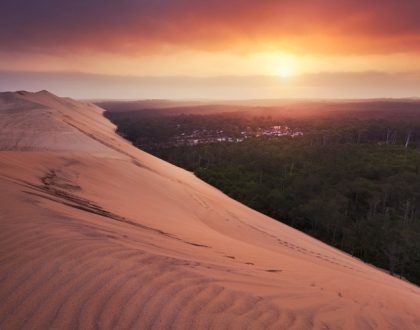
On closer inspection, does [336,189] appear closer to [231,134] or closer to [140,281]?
[140,281]

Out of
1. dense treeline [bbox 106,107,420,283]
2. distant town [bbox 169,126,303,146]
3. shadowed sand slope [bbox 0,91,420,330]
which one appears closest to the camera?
shadowed sand slope [bbox 0,91,420,330]

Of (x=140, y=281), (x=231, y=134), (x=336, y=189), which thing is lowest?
(x=336, y=189)

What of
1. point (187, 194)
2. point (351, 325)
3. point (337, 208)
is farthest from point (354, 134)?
point (351, 325)

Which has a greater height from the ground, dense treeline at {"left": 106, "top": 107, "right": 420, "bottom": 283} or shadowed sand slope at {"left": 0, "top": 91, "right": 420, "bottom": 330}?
shadowed sand slope at {"left": 0, "top": 91, "right": 420, "bottom": 330}

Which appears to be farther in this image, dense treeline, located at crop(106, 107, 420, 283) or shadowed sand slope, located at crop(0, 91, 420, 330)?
dense treeline, located at crop(106, 107, 420, 283)

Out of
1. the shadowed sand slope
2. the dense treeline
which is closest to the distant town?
the dense treeline

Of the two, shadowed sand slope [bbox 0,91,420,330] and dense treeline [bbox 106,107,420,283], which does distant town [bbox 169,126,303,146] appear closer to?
dense treeline [bbox 106,107,420,283]

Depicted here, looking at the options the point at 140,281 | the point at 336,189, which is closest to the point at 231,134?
the point at 336,189

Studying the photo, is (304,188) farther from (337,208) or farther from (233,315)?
(233,315)

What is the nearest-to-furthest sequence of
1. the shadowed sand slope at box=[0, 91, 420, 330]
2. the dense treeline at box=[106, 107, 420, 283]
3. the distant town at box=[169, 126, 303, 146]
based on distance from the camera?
the shadowed sand slope at box=[0, 91, 420, 330] → the dense treeline at box=[106, 107, 420, 283] → the distant town at box=[169, 126, 303, 146]
